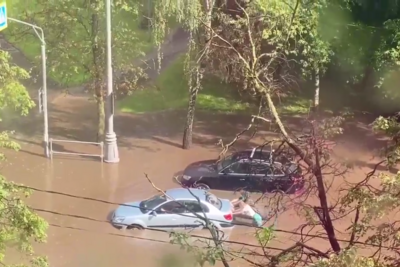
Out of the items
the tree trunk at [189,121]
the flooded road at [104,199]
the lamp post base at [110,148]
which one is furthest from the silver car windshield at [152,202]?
the tree trunk at [189,121]

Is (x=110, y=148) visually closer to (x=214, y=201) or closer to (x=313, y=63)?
(x=214, y=201)

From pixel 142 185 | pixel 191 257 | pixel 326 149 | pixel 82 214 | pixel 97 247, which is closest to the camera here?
pixel 326 149

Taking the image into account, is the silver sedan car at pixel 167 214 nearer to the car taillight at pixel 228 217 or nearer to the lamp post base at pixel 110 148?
the car taillight at pixel 228 217

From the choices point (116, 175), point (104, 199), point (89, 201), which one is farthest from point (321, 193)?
point (116, 175)

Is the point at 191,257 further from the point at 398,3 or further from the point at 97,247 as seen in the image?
the point at 398,3

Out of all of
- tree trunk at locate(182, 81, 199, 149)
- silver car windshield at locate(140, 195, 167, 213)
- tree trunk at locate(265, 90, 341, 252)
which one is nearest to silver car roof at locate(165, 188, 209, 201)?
silver car windshield at locate(140, 195, 167, 213)

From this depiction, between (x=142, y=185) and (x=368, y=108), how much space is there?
369 inches

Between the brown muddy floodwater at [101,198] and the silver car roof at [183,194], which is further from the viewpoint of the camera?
the silver car roof at [183,194]

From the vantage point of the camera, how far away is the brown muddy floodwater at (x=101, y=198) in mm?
11922

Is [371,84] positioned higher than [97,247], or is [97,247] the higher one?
[371,84]

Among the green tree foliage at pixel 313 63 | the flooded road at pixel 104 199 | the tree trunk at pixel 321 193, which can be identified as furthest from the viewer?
the flooded road at pixel 104 199

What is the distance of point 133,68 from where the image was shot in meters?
17.7

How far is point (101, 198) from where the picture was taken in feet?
47.3

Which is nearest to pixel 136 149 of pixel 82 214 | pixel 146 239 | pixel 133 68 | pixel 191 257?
pixel 133 68
